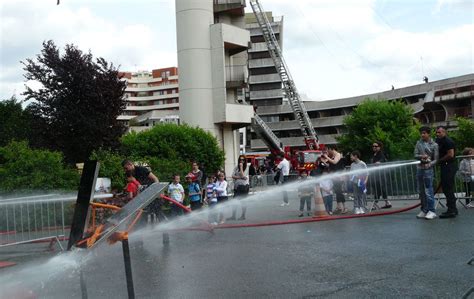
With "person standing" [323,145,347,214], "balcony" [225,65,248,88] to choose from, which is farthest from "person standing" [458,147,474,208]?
"balcony" [225,65,248,88]

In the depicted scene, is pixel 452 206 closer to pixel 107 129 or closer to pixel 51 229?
→ pixel 51 229

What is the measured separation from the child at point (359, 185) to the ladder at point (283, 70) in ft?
126

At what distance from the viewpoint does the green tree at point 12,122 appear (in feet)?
113

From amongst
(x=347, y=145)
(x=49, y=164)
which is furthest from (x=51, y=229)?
(x=347, y=145)

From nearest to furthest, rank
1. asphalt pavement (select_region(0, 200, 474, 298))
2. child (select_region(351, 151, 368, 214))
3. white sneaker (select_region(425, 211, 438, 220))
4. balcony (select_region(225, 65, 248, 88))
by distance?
asphalt pavement (select_region(0, 200, 474, 298)) < white sneaker (select_region(425, 211, 438, 220)) < child (select_region(351, 151, 368, 214)) < balcony (select_region(225, 65, 248, 88))

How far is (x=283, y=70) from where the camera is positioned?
2130 inches

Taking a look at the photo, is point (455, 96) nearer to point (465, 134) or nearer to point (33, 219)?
point (465, 134)

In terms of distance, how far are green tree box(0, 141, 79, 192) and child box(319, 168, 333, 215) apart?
7929 millimetres

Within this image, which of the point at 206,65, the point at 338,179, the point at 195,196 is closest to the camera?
the point at 338,179

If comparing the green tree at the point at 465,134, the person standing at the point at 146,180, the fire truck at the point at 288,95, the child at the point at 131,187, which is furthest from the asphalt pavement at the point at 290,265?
the green tree at the point at 465,134

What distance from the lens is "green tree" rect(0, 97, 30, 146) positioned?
34.5m

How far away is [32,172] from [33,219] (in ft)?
20.5

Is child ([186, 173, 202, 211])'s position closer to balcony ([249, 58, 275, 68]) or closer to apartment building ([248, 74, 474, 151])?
apartment building ([248, 74, 474, 151])

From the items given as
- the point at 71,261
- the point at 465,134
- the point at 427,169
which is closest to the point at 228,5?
the point at 465,134
